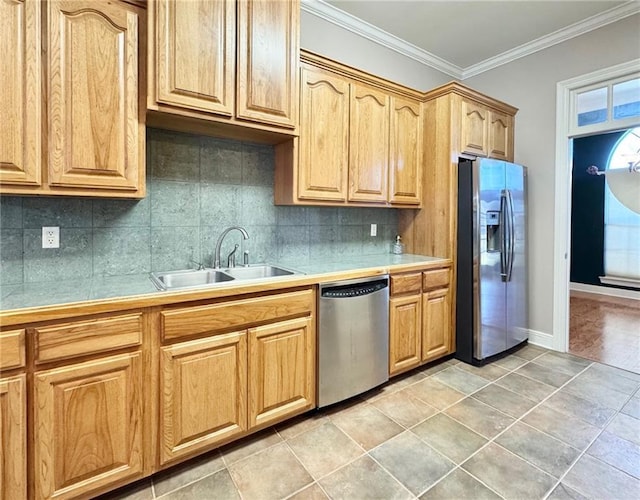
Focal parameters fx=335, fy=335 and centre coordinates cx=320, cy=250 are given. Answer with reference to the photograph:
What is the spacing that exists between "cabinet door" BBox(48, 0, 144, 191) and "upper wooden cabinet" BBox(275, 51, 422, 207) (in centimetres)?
103

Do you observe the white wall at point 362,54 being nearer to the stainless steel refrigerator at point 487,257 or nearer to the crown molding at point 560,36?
Answer: the crown molding at point 560,36

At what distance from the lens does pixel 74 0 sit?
1562 millimetres

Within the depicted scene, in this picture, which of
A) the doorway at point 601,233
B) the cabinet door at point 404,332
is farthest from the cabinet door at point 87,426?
the doorway at point 601,233

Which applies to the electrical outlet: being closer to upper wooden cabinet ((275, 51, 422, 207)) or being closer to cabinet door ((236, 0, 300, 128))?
cabinet door ((236, 0, 300, 128))

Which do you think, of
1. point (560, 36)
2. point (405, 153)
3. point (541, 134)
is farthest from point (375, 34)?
point (541, 134)

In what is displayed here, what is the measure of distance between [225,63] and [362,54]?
1.72 m

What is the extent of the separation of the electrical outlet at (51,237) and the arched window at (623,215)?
734cm

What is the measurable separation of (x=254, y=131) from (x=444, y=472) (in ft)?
7.23

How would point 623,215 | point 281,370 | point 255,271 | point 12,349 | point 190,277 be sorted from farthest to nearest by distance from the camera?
point 623,215 < point 255,271 < point 190,277 < point 281,370 < point 12,349

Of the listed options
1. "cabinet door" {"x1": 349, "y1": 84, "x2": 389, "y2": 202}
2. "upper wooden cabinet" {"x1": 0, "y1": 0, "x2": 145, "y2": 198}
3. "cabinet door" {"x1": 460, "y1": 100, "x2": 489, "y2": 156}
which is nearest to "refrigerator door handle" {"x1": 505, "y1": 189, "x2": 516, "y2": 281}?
"cabinet door" {"x1": 460, "y1": 100, "x2": 489, "y2": 156}

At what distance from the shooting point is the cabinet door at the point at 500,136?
325cm

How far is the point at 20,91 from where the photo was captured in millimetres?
1464

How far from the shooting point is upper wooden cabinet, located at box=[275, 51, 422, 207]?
2.41m

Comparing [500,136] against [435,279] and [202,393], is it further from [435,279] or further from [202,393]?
[202,393]
